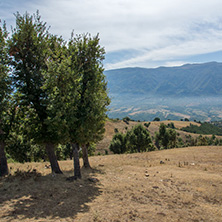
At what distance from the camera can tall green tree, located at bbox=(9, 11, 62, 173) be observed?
16531mm

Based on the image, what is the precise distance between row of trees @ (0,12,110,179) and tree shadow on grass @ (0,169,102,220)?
7.39 feet

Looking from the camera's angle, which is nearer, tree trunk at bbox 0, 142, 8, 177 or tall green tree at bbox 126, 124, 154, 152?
tree trunk at bbox 0, 142, 8, 177

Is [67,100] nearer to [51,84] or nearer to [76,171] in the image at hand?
[51,84]

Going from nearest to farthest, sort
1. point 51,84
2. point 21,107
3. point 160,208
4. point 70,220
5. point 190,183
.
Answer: point 70,220 < point 160,208 < point 51,84 < point 190,183 < point 21,107

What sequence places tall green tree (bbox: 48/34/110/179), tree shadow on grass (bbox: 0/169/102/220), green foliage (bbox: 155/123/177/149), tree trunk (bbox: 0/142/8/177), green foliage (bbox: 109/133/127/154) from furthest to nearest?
green foliage (bbox: 155/123/177/149) < green foliage (bbox: 109/133/127/154) < tree trunk (bbox: 0/142/8/177) < tall green tree (bbox: 48/34/110/179) < tree shadow on grass (bbox: 0/169/102/220)

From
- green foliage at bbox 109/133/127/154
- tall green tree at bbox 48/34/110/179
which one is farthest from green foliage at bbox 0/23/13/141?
green foliage at bbox 109/133/127/154

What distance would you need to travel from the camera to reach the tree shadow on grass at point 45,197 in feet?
32.7

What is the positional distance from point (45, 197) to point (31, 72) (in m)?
10.7

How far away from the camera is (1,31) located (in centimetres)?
1653

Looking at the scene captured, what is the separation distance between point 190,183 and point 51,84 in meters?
15.1

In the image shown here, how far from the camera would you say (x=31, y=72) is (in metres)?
16.4

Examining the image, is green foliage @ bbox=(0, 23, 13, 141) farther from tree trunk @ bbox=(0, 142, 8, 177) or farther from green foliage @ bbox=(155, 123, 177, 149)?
green foliage @ bbox=(155, 123, 177, 149)

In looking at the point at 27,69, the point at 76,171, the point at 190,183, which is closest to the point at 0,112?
the point at 27,69

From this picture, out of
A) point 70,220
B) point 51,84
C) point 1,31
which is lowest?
point 70,220
